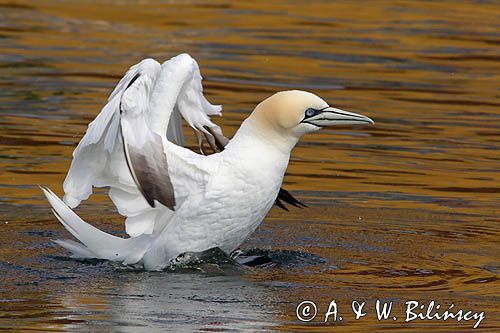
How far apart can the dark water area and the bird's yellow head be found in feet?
2.93

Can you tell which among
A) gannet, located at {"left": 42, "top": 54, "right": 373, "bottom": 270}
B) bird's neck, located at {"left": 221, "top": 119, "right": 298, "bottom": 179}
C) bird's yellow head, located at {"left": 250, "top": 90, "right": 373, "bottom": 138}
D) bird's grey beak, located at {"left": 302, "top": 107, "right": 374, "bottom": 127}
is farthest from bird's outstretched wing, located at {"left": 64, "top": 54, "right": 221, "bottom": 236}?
bird's grey beak, located at {"left": 302, "top": 107, "right": 374, "bottom": 127}

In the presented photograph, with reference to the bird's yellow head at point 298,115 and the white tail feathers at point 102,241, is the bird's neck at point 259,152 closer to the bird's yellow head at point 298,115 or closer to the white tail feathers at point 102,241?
the bird's yellow head at point 298,115

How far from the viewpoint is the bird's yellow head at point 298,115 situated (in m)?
8.36

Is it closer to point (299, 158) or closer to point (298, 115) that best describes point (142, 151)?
point (298, 115)

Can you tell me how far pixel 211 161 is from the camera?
8.41m

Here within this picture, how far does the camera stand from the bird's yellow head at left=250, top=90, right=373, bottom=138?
27.4 ft

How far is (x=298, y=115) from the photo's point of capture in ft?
27.5

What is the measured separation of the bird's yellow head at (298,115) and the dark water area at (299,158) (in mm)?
893

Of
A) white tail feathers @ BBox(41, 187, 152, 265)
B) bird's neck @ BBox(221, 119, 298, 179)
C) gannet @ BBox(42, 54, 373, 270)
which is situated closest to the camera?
gannet @ BBox(42, 54, 373, 270)

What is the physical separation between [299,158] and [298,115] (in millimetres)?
4196

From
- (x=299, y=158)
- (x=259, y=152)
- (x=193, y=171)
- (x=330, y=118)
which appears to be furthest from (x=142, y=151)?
(x=299, y=158)

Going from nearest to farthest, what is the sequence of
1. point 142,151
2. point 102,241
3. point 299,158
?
1. point 142,151
2. point 102,241
3. point 299,158

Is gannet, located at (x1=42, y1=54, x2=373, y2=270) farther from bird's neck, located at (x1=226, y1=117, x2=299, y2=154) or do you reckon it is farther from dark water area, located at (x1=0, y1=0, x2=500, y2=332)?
dark water area, located at (x1=0, y1=0, x2=500, y2=332)

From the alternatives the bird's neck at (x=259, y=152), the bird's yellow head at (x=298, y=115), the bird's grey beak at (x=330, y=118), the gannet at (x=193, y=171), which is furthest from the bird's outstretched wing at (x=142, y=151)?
the bird's grey beak at (x=330, y=118)
